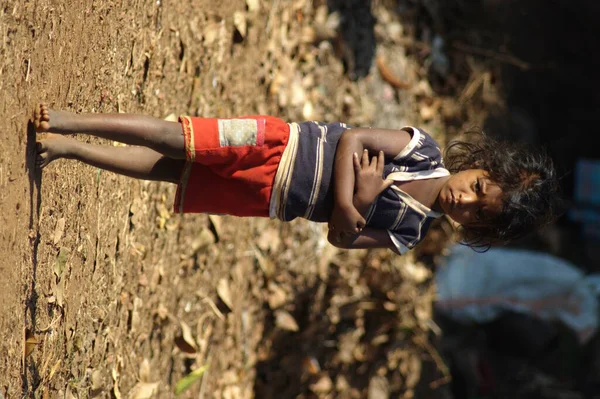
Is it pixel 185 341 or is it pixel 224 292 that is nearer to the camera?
pixel 185 341

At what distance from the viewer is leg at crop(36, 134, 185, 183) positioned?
2115 mm

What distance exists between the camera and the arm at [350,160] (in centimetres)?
231

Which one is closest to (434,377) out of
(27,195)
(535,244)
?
(535,244)

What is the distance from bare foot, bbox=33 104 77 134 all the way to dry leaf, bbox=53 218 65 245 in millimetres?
362

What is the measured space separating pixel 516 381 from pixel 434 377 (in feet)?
3.03

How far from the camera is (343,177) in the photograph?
2.31m

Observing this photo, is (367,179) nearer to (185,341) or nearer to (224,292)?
(185,341)

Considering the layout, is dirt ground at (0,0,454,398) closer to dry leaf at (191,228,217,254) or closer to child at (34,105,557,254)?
dry leaf at (191,228,217,254)

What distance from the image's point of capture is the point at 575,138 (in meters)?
5.84

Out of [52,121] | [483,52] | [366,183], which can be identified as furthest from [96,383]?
[483,52]

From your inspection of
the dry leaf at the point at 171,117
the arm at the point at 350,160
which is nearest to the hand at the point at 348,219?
the arm at the point at 350,160

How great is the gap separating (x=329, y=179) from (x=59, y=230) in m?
0.82

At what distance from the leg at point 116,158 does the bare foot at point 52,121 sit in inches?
3.0

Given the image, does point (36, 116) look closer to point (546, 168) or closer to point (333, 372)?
point (546, 168)
